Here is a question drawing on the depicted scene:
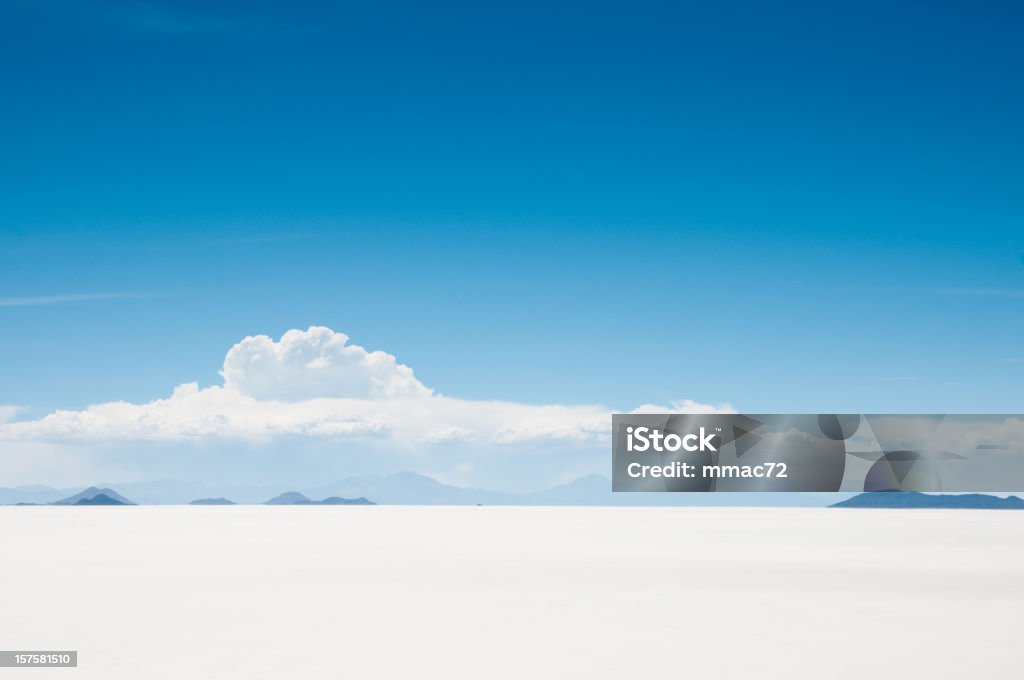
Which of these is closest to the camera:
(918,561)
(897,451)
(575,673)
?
(575,673)

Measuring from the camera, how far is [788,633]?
1109 centimetres

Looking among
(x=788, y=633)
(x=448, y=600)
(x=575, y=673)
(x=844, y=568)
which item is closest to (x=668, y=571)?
(x=844, y=568)

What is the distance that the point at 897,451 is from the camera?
40719mm

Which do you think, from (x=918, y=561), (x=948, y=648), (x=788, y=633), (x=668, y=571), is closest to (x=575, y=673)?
(x=788, y=633)

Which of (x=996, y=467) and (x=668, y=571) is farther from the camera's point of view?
(x=996, y=467)

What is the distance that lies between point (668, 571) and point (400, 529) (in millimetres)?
13126

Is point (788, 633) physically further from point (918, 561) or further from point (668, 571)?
point (918, 561)

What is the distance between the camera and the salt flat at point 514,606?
31.4 feet

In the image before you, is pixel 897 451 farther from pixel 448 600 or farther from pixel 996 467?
pixel 448 600

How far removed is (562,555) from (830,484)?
24367 mm

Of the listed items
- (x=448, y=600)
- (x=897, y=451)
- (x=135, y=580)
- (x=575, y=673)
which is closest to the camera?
(x=575, y=673)

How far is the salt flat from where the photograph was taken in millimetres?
9570

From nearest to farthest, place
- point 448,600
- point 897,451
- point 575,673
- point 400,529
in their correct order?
point 575,673 → point 448,600 → point 400,529 → point 897,451

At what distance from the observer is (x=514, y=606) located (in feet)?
42.6
